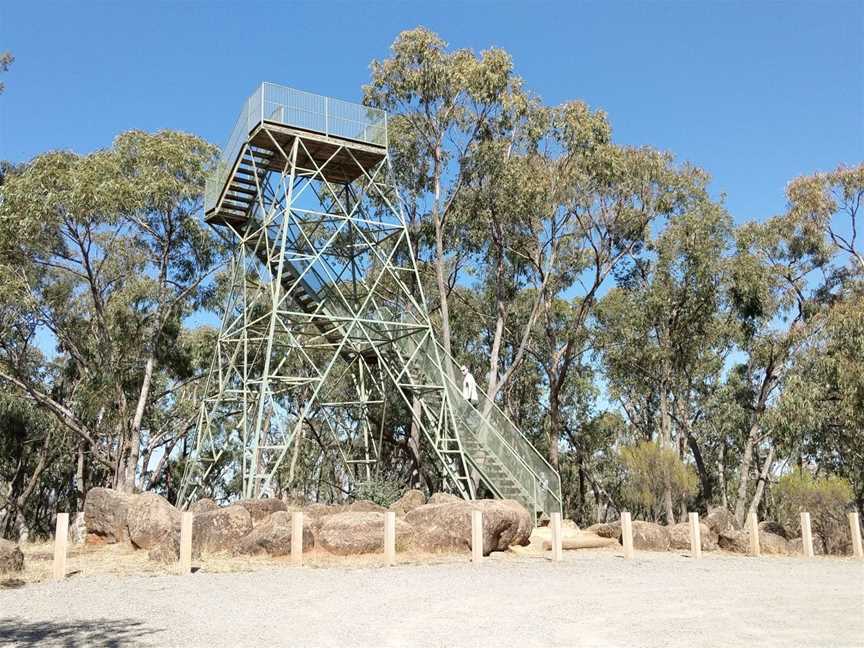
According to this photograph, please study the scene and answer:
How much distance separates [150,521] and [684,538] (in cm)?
1217

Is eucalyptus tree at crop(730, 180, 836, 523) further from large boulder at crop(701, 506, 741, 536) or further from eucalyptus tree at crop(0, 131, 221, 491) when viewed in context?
eucalyptus tree at crop(0, 131, 221, 491)

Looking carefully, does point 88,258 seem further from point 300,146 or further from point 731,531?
point 731,531

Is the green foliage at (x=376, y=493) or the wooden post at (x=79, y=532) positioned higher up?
the green foliage at (x=376, y=493)

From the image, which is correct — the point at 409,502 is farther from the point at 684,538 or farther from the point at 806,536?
the point at 806,536

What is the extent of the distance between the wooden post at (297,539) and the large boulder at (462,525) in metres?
2.54

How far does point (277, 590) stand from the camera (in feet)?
33.3

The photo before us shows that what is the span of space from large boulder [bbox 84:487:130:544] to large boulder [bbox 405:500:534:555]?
645 cm

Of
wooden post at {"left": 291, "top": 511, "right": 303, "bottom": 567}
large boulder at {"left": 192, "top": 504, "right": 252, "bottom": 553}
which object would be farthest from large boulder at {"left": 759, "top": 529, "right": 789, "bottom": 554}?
large boulder at {"left": 192, "top": 504, "right": 252, "bottom": 553}

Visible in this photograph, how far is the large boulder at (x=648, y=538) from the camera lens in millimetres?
18047

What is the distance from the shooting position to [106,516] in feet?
55.8

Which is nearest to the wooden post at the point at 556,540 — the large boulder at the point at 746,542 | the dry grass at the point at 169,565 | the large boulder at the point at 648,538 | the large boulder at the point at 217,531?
the dry grass at the point at 169,565

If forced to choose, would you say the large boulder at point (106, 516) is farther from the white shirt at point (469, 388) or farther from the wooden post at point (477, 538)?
the white shirt at point (469, 388)

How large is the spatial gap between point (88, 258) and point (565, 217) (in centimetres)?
1590

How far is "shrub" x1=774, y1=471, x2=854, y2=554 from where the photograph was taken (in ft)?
71.7
